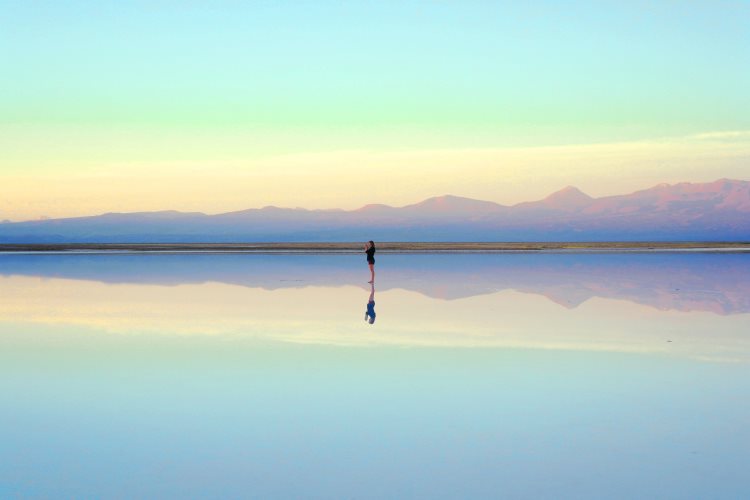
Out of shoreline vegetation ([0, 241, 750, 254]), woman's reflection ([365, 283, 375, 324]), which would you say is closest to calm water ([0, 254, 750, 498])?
woman's reflection ([365, 283, 375, 324])

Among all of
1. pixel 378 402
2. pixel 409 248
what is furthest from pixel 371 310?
pixel 409 248

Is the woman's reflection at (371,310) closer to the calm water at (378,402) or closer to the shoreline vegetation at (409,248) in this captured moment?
the calm water at (378,402)

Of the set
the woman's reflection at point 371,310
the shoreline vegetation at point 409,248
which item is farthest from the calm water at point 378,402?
the shoreline vegetation at point 409,248

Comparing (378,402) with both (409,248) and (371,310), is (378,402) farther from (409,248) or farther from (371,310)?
(409,248)

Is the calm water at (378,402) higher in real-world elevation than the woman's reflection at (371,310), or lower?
lower

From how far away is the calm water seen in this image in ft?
22.2

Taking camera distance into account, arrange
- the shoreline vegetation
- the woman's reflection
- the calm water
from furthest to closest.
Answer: the shoreline vegetation < the woman's reflection < the calm water

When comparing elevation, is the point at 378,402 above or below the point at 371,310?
below

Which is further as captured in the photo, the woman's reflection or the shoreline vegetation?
the shoreline vegetation

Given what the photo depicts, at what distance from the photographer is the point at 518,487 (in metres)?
6.50

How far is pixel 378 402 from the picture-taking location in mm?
9633

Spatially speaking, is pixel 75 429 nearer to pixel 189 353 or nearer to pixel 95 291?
pixel 189 353

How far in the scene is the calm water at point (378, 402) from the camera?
676cm

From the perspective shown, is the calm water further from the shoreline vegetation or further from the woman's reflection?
the shoreline vegetation
